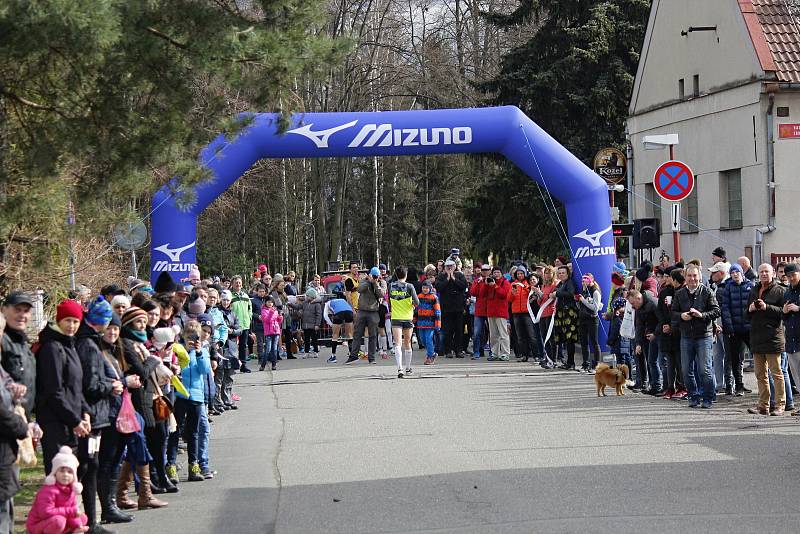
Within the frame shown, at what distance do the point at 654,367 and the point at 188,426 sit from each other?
776 centimetres

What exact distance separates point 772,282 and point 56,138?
8448mm

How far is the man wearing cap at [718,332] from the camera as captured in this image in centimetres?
1589

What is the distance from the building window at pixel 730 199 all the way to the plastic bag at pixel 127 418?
22.1 meters

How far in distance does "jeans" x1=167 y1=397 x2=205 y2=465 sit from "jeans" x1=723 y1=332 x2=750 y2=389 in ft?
25.8

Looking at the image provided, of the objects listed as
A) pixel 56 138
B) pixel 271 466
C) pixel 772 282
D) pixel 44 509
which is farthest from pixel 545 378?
pixel 44 509

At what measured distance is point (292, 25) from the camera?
1019 cm

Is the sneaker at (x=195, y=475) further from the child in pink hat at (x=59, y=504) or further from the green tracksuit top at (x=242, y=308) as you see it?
the green tracksuit top at (x=242, y=308)

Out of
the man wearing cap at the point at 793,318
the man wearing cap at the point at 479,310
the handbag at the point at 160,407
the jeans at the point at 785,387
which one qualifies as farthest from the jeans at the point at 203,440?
the man wearing cap at the point at 479,310

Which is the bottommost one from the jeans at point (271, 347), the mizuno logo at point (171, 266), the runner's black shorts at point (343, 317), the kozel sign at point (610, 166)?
the jeans at point (271, 347)

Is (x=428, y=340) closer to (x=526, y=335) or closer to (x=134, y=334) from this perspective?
(x=526, y=335)

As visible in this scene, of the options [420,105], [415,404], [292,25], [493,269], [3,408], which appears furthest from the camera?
[420,105]

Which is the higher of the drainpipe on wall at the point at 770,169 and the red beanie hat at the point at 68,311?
the drainpipe on wall at the point at 770,169

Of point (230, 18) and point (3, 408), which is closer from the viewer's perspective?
point (3, 408)

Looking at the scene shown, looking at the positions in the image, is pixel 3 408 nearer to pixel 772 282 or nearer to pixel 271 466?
pixel 271 466
